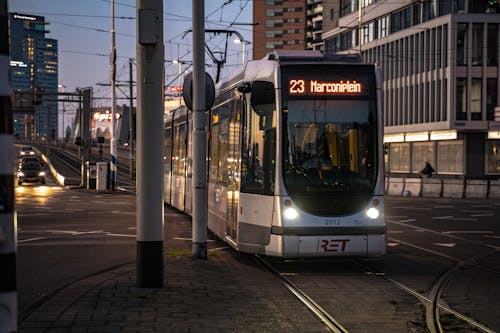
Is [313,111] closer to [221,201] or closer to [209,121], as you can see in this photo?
[221,201]

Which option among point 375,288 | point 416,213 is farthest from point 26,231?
point 416,213

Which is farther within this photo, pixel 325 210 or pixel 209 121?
pixel 209 121

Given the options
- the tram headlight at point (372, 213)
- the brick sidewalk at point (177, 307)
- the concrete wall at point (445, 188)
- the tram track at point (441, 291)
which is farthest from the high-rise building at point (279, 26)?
the brick sidewalk at point (177, 307)

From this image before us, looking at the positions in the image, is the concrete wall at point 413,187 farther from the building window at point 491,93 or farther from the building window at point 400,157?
the building window at point 400,157

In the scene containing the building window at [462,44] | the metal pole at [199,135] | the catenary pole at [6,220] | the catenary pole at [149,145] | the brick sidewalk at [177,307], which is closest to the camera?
the catenary pole at [6,220]

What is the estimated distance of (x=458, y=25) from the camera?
53406mm

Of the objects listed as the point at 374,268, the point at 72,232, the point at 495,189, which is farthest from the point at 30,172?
the point at 374,268

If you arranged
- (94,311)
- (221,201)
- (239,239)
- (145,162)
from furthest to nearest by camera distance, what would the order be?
(221,201)
(239,239)
(145,162)
(94,311)

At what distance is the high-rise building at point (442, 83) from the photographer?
2094 inches

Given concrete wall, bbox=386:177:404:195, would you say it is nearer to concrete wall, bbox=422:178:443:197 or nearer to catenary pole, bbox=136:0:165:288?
concrete wall, bbox=422:178:443:197

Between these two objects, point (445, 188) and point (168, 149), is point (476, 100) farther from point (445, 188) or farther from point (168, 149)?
point (168, 149)

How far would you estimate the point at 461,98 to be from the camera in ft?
176

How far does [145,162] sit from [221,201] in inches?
199

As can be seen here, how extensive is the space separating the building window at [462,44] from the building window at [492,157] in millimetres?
6300
